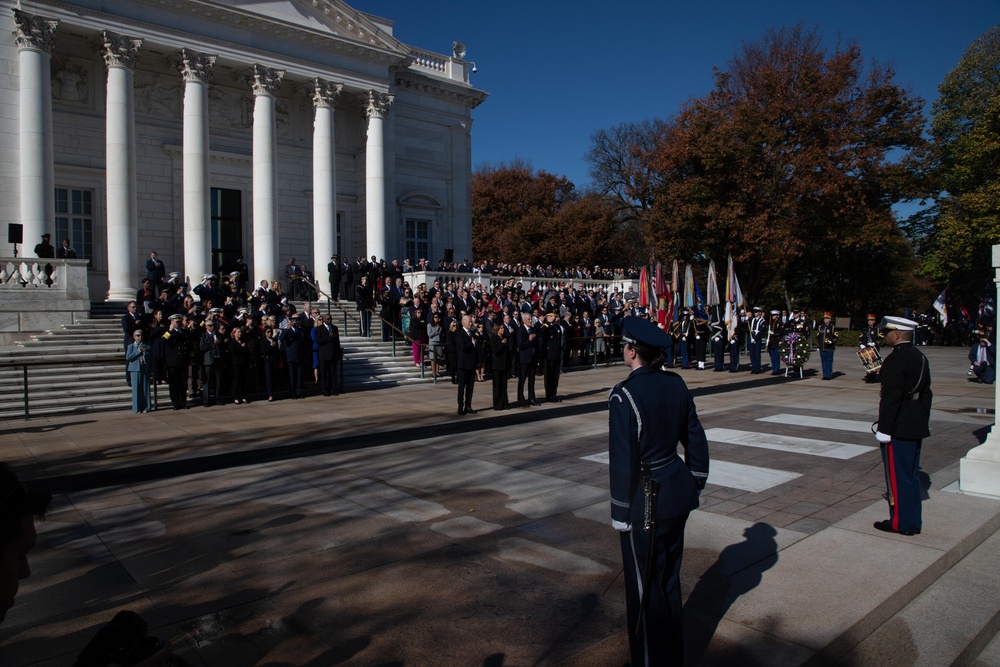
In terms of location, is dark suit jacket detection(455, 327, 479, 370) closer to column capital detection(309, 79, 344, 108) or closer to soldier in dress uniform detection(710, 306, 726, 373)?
soldier in dress uniform detection(710, 306, 726, 373)

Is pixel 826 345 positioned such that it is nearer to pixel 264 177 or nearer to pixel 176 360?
pixel 176 360

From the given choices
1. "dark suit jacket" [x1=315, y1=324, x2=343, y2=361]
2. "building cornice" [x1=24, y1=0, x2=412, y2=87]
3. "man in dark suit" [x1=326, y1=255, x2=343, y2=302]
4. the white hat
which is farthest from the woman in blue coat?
"building cornice" [x1=24, y1=0, x2=412, y2=87]

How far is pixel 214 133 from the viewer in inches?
1137

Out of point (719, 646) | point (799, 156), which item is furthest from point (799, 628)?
point (799, 156)

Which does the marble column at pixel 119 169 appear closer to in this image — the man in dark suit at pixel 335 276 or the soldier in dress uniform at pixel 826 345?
the man in dark suit at pixel 335 276

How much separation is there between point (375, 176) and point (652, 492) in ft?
94.9

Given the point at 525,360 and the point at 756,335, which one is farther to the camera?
the point at 756,335

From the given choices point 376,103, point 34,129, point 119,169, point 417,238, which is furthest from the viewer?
point 417,238

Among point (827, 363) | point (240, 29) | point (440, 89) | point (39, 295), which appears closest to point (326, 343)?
point (39, 295)

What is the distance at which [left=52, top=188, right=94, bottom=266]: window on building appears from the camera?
83.9ft

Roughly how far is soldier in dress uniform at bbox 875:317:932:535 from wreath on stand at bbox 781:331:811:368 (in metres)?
15.3

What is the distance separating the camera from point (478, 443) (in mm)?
10828

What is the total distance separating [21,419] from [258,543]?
10.8 metres

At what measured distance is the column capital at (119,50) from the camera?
23719mm
